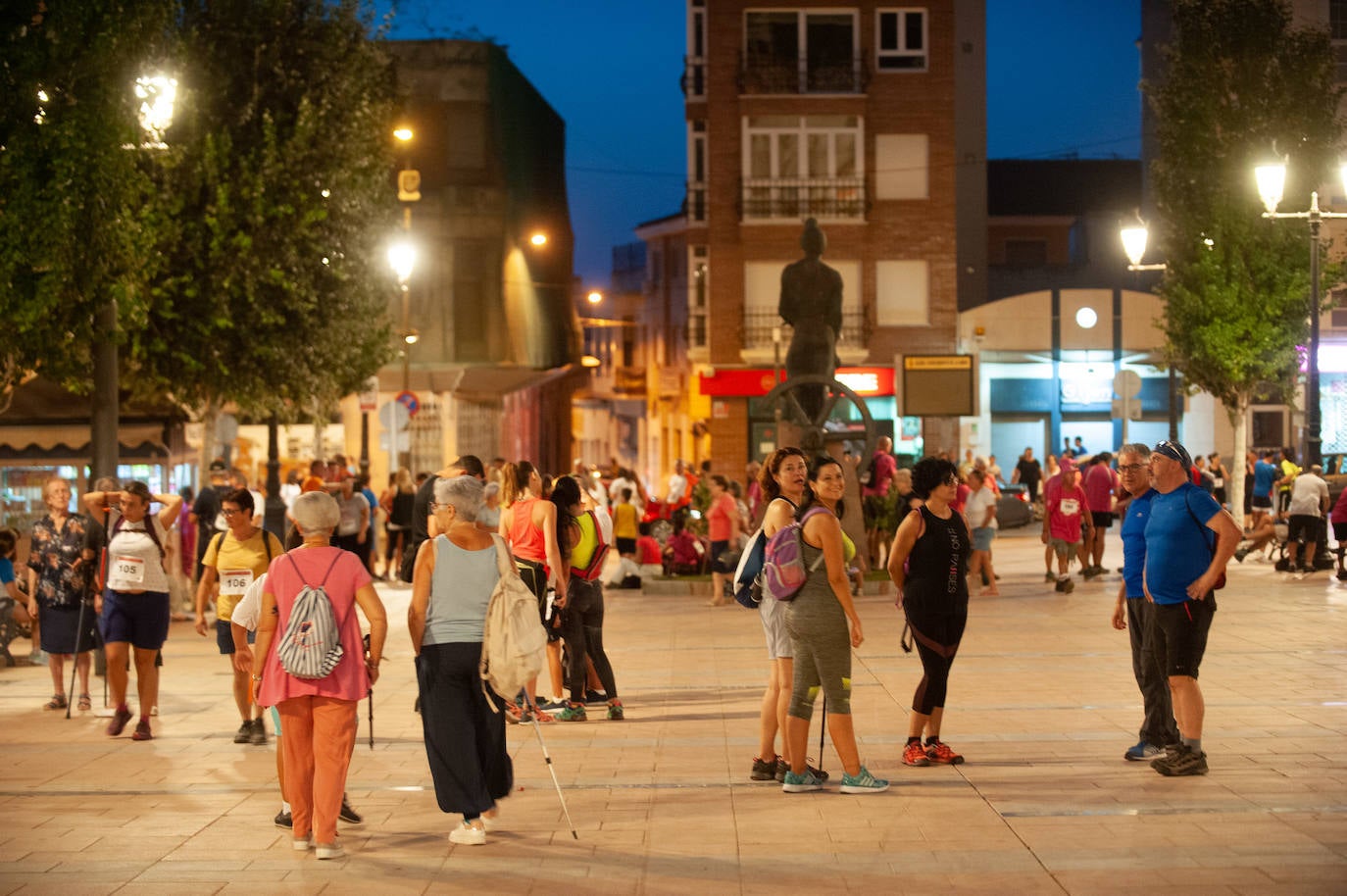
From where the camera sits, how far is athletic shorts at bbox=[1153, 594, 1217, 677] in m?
9.16

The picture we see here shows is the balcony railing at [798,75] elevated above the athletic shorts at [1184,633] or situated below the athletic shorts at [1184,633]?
above

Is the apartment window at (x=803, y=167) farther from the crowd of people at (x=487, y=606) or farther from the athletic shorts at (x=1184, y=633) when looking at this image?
the athletic shorts at (x=1184, y=633)

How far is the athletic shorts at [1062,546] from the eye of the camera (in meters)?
21.1

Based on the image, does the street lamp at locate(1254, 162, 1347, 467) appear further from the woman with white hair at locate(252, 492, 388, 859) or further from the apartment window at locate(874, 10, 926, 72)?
the apartment window at locate(874, 10, 926, 72)

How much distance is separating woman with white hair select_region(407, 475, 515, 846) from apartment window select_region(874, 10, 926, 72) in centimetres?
3617

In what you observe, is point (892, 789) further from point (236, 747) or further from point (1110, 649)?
point (1110, 649)

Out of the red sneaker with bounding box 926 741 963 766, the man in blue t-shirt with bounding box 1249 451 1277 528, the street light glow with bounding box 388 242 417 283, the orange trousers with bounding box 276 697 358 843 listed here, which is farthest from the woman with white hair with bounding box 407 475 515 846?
the street light glow with bounding box 388 242 417 283

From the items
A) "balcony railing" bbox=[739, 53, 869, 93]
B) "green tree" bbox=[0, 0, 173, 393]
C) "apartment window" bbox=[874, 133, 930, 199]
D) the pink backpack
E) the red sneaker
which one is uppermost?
"balcony railing" bbox=[739, 53, 869, 93]

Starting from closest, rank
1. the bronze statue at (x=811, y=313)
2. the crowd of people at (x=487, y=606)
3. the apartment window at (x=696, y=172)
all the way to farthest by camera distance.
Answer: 1. the crowd of people at (x=487, y=606)
2. the bronze statue at (x=811, y=313)
3. the apartment window at (x=696, y=172)

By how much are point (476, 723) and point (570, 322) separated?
50388 millimetres

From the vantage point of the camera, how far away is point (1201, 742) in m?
10.1

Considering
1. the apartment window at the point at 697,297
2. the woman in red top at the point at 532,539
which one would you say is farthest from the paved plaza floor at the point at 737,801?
the apartment window at the point at 697,297

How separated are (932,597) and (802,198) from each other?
108ft

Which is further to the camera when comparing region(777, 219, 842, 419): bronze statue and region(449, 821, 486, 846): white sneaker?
region(777, 219, 842, 419): bronze statue
